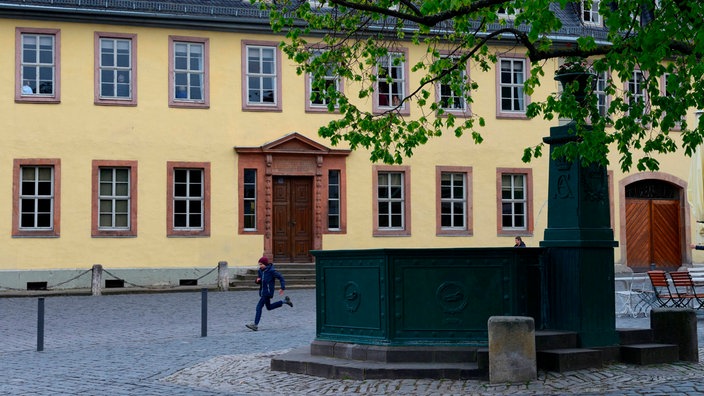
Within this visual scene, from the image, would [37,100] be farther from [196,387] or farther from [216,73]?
[196,387]

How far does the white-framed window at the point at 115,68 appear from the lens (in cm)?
2727

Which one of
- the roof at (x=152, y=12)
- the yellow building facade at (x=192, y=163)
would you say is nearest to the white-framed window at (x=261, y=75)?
the yellow building facade at (x=192, y=163)

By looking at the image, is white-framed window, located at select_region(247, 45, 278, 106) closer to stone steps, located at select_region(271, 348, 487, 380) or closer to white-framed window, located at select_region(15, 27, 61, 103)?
white-framed window, located at select_region(15, 27, 61, 103)

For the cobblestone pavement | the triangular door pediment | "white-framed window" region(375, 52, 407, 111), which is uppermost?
"white-framed window" region(375, 52, 407, 111)

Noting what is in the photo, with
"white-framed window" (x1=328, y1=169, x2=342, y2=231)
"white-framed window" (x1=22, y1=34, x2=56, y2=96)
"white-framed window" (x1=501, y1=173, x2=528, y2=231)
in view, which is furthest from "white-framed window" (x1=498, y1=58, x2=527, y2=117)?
"white-framed window" (x1=22, y1=34, x2=56, y2=96)

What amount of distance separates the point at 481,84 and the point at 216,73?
7507 millimetres

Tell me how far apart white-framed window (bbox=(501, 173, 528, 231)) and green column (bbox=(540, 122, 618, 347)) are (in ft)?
62.0

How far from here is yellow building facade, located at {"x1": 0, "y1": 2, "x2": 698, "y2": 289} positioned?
87.5ft

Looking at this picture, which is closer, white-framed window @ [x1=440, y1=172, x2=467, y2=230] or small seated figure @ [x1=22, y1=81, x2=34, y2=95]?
small seated figure @ [x1=22, y1=81, x2=34, y2=95]

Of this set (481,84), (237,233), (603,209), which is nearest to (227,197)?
(237,233)

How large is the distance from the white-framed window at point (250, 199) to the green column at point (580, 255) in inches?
679

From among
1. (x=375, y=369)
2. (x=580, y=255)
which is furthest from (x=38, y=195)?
(x=580, y=255)

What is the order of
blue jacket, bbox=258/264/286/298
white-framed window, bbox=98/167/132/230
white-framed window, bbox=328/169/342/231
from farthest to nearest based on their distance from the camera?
white-framed window, bbox=328/169/342/231 → white-framed window, bbox=98/167/132/230 → blue jacket, bbox=258/264/286/298

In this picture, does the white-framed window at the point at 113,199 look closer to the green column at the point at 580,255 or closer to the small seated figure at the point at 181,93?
the small seated figure at the point at 181,93
